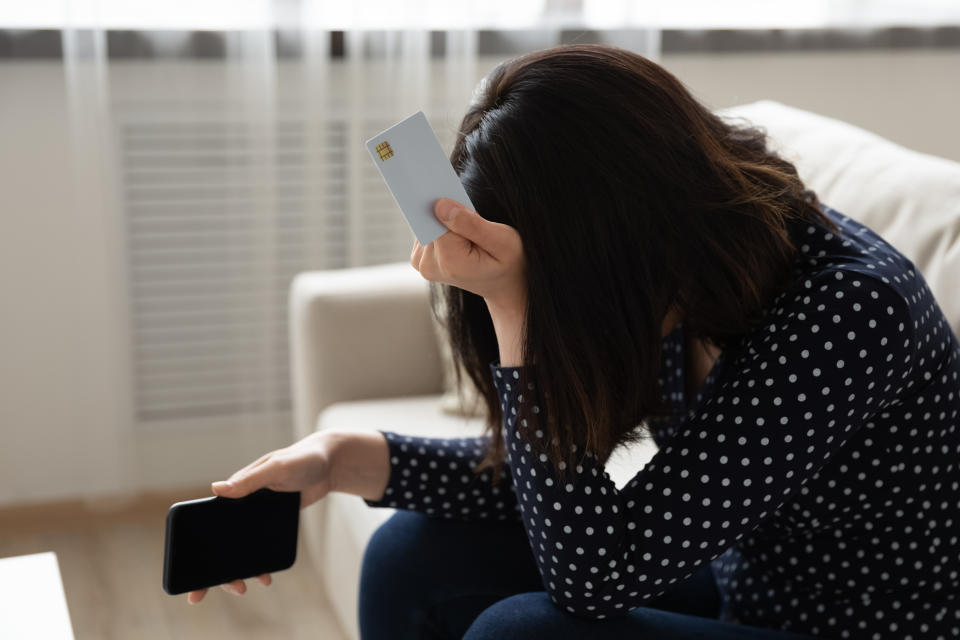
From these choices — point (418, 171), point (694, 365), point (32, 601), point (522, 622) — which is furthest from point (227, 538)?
point (694, 365)

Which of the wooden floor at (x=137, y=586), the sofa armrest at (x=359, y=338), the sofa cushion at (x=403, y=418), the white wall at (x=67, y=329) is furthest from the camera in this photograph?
the white wall at (x=67, y=329)

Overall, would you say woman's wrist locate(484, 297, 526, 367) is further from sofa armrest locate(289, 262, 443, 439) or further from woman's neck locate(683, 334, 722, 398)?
sofa armrest locate(289, 262, 443, 439)

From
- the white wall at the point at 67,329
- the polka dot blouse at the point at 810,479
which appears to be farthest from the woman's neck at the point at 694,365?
the white wall at the point at 67,329

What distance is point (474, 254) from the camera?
772mm

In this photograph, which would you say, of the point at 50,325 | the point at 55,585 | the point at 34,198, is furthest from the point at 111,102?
the point at 55,585

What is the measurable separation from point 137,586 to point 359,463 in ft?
3.07

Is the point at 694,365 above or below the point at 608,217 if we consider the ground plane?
below

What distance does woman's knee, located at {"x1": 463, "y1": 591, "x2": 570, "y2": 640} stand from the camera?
0.84 m

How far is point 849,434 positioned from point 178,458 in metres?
1.53

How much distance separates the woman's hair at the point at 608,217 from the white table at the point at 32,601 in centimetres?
41

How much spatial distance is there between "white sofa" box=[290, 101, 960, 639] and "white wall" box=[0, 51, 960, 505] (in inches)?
17.2

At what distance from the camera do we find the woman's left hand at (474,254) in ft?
2.47

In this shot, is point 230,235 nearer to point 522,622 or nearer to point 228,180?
point 228,180

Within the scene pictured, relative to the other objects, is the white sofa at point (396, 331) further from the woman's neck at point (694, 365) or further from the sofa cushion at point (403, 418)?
the woman's neck at point (694, 365)
